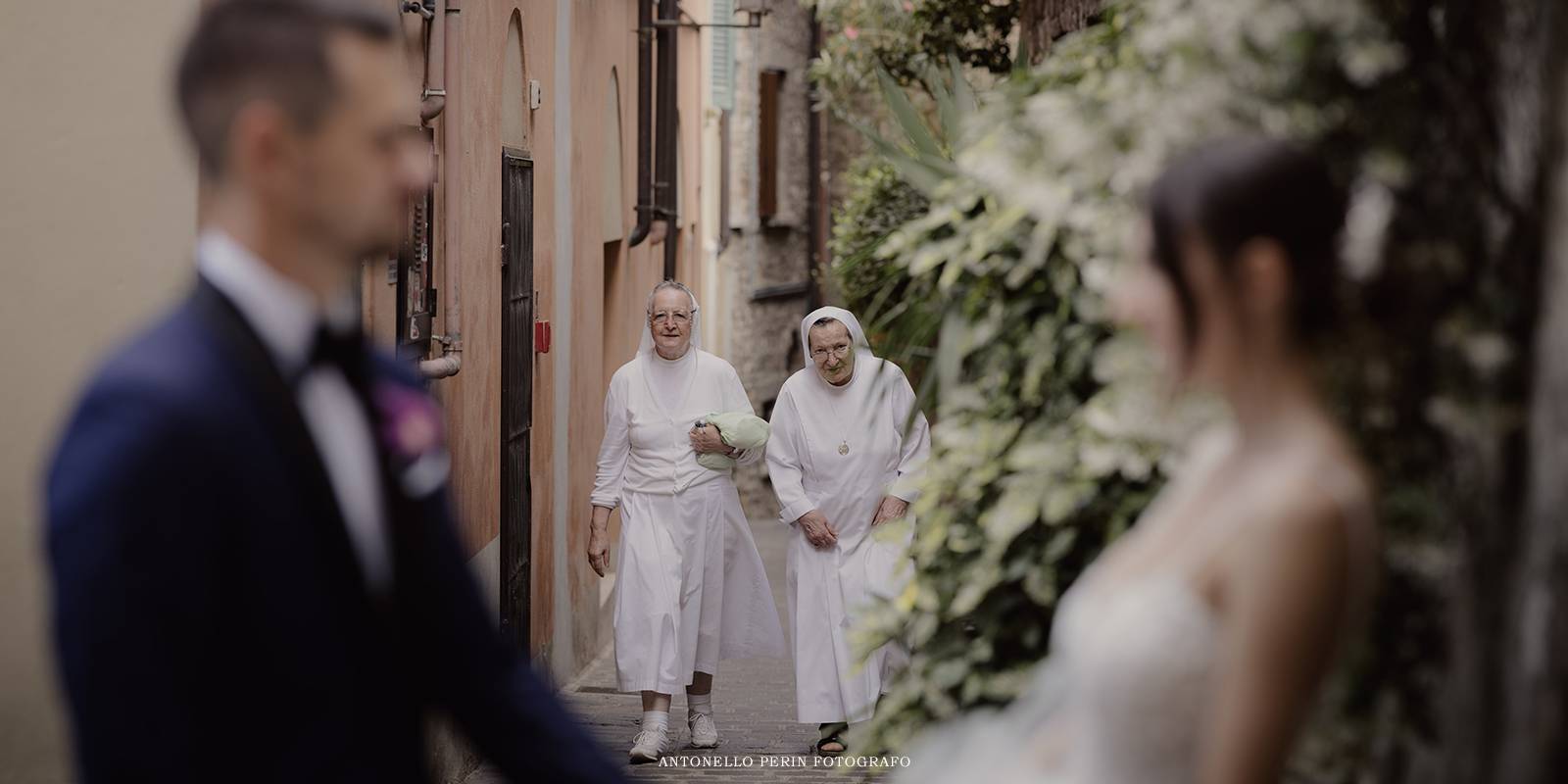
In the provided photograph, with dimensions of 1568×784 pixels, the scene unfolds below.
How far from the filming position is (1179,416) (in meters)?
2.72

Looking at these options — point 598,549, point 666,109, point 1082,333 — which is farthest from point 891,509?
point 666,109

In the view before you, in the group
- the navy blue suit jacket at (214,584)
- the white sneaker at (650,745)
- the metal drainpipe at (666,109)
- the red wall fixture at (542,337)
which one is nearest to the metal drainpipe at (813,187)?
the metal drainpipe at (666,109)

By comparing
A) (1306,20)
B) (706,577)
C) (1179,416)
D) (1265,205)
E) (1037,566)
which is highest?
(1306,20)

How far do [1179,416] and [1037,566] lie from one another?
0.71 metres

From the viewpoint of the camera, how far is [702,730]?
891 centimetres

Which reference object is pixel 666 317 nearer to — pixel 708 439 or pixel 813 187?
pixel 708 439

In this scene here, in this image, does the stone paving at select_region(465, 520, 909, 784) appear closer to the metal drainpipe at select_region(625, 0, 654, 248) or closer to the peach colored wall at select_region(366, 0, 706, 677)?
the peach colored wall at select_region(366, 0, 706, 677)

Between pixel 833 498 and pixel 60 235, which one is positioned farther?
pixel 833 498

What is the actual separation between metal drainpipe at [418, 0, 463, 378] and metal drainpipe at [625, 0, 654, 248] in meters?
6.82

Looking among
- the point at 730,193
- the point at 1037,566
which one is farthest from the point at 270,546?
the point at 730,193

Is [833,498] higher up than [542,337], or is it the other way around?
[542,337]

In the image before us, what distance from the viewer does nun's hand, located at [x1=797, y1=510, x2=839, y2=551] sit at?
873 centimetres

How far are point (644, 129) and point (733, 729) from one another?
6.42 meters

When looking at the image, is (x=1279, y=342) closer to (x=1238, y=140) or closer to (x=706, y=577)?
(x=1238, y=140)
